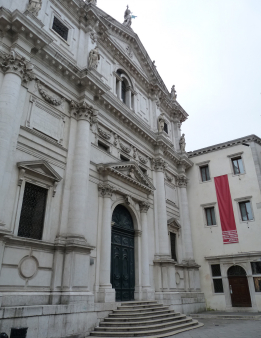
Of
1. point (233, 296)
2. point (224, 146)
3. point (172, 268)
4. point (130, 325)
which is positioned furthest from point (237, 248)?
point (130, 325)

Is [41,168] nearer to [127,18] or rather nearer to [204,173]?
[204,173]

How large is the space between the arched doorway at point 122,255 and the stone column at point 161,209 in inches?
96.1

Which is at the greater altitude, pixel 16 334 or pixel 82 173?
pixel 82 173

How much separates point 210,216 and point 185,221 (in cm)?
217

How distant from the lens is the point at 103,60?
18250 mm

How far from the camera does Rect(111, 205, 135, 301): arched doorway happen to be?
14773 mm

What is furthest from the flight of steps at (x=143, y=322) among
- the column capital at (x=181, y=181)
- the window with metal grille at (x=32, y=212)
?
the column capital at (x=181, y=181)

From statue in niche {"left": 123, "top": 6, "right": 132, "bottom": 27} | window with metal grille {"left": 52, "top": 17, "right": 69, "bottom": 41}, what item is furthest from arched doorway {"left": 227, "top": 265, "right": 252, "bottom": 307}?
statue in niche {"left": 123, "top": 6, "right": 132, "bottom": 27}

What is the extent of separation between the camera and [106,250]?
13.8 metres

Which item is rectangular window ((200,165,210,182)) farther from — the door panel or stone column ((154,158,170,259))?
the door panel

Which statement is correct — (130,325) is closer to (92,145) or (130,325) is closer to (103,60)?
(92,145)

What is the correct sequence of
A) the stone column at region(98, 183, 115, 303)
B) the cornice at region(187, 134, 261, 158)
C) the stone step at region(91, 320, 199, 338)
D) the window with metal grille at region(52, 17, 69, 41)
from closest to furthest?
the stone step at region(91, 320, 199, 338) < the stone column at region(98, 183, 115, 303) < the window with metal grille at region(52, 17, 69, 41) < the cornice at region(187, 134, 261, 158)

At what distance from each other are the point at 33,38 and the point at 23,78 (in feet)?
6.32

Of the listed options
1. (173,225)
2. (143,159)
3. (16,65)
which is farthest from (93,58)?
(173,225)
